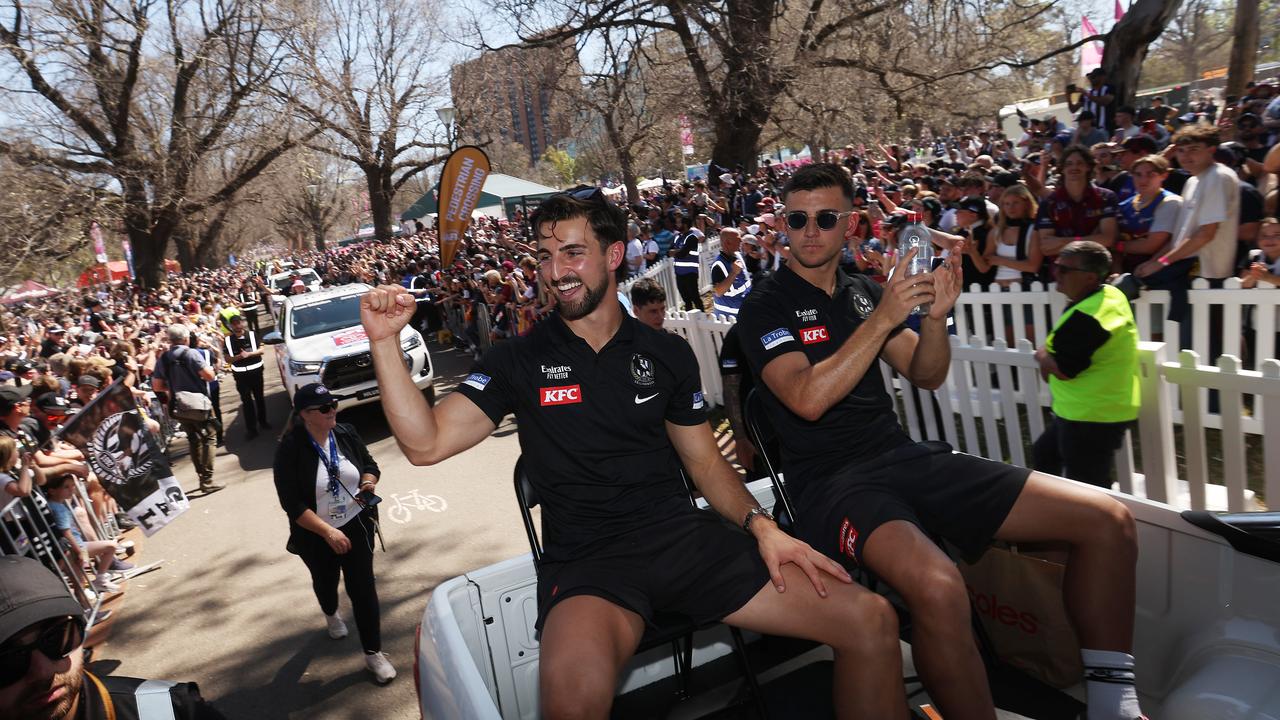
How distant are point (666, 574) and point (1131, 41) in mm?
15304

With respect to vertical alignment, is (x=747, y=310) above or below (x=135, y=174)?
below

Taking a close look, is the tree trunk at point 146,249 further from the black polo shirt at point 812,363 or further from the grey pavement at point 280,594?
the black polo shirt at point 812,363

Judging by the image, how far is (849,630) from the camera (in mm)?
2320

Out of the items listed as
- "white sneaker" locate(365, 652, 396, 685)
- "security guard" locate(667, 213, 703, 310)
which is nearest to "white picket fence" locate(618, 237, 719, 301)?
"security guard" locate(667, 213, 703, 310)

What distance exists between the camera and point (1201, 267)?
601 cm

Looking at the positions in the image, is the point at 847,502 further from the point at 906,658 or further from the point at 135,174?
the point at 135,174

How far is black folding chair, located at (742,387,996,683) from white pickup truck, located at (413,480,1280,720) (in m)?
0.18

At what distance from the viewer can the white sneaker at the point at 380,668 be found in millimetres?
4523

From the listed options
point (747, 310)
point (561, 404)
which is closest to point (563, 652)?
point (561, 404)

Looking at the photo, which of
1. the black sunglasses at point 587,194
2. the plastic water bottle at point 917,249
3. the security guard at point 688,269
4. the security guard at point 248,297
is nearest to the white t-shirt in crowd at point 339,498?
the black sunglasses at point 587,194

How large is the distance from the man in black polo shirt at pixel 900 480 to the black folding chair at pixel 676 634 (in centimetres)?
49

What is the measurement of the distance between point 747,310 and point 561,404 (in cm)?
85

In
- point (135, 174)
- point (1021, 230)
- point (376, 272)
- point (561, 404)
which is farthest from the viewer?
point (376, 272)

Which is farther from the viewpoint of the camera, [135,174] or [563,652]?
[135,174]
